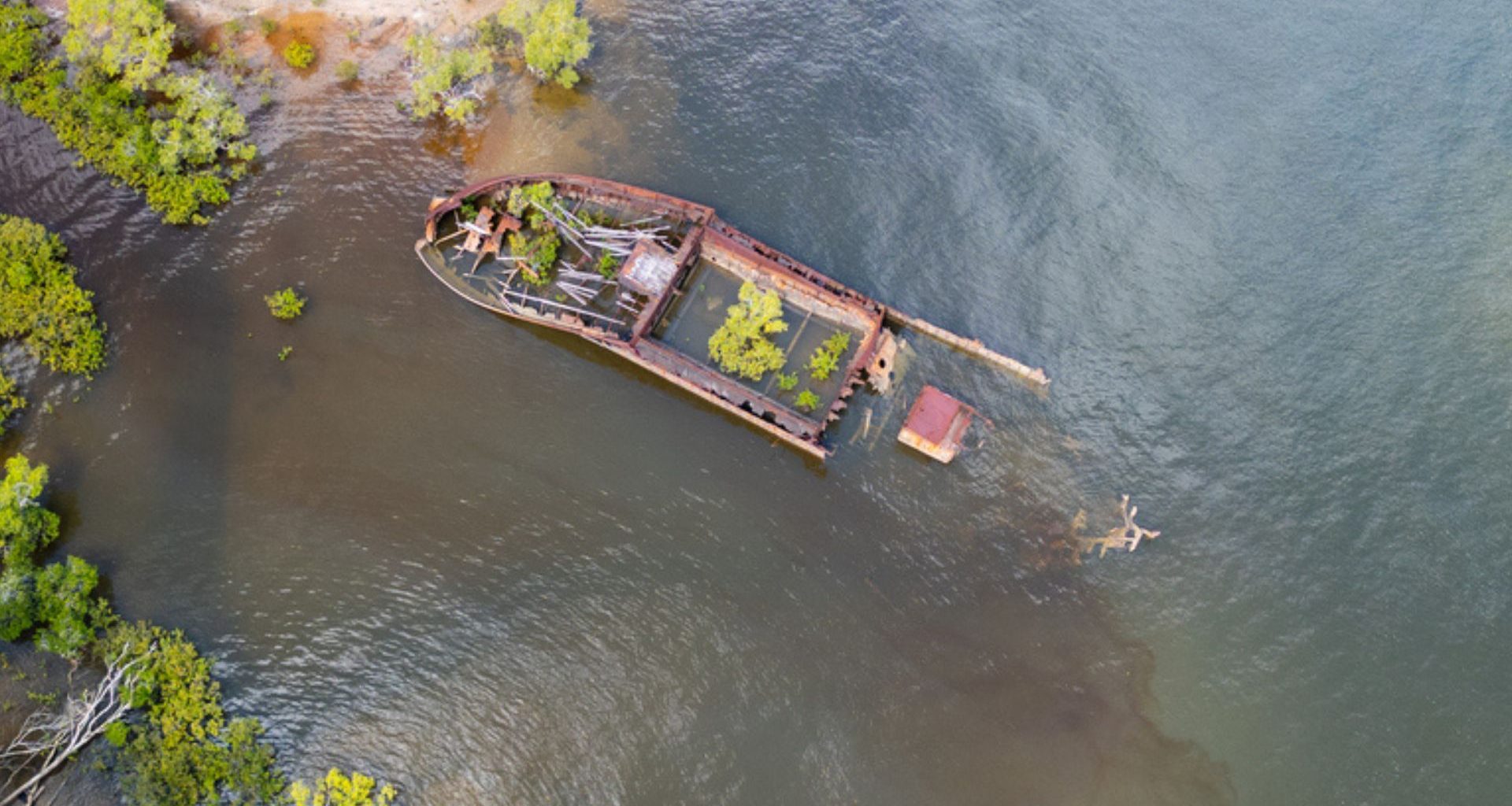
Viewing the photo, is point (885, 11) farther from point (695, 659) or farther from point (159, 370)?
point (159, 370)

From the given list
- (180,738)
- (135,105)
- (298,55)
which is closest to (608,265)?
(298,55)

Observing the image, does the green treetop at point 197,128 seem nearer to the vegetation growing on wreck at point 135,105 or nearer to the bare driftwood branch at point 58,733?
the vegetation growing on wreck at point 135,105

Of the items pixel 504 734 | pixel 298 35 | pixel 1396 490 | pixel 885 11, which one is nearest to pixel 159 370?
pixel 298 35

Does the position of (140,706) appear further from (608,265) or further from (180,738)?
(608,265)

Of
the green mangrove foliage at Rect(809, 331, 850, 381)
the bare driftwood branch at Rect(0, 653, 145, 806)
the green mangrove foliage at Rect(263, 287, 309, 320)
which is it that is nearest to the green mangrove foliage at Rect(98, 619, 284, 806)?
the bare driftwood branch at Rect(0, 653, 145, 806)

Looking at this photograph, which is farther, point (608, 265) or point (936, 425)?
point (608, 265)

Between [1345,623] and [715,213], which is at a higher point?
[715,213]

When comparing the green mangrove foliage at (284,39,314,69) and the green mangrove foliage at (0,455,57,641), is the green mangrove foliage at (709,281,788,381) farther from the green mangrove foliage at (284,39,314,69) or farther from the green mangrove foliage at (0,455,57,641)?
the green mangrove foliage at (0,455,57,641)
